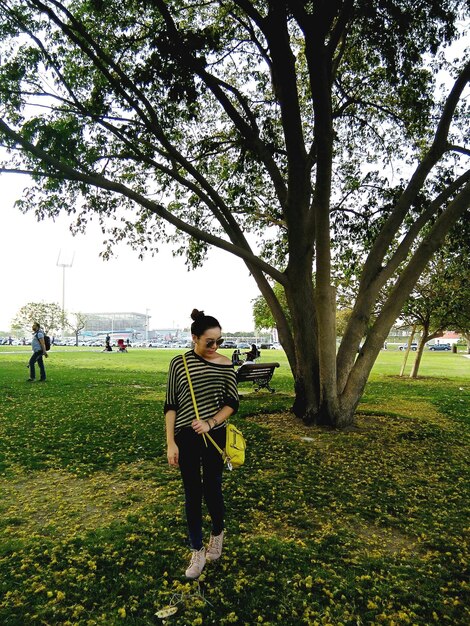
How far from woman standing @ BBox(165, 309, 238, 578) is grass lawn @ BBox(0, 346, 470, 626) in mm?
458

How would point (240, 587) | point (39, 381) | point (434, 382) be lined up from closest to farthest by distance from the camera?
1. point (240, 587)
2. point (39, 381)
3. point (434, 382)

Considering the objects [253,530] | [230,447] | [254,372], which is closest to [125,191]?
[230,447]

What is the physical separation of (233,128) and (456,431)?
8278mm

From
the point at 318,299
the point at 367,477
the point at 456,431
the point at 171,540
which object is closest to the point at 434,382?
the point at 456,431

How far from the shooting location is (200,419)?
3.20m

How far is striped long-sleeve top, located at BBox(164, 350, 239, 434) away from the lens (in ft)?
10.7

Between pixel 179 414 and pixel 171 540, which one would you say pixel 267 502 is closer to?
pixel 171 540

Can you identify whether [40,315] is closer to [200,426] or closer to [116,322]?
[116,322]

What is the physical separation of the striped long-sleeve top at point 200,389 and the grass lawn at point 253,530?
1.13 m

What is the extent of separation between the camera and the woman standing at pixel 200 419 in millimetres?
3211

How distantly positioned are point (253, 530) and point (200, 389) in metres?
1.66

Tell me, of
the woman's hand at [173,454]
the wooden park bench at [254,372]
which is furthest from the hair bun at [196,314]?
the wooden park bench at [254,372]

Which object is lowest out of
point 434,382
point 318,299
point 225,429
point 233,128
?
point 434,382

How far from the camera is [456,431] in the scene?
8570mm
